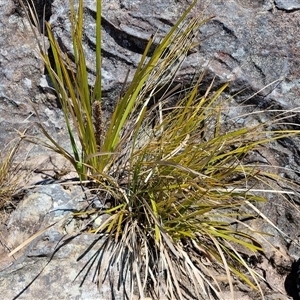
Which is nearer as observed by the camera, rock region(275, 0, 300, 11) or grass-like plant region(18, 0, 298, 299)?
grass-like plant region(18, 0, 298, 299)

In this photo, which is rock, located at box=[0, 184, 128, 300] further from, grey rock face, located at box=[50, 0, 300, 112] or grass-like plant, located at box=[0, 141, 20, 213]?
grey rock face, located at box=[50, 0, 300, 112]

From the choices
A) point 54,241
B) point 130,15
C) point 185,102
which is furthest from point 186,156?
point 130,15

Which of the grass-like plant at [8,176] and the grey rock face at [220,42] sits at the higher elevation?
the grey rock face at [220,42]

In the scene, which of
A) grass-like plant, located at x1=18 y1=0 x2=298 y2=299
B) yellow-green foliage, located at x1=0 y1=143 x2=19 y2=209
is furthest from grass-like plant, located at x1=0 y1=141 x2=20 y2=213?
grass-like plant, located at x1=18 y1=0 x2=298 y2=299

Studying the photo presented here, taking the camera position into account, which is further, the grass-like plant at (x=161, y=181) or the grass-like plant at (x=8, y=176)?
the grass-like plant at (x=8, y=176)

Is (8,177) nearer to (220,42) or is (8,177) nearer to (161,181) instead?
(161,181)

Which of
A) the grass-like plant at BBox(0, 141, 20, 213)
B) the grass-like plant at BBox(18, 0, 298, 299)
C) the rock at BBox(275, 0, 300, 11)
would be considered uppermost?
the rock at BBox(275, 0, 300, 11)

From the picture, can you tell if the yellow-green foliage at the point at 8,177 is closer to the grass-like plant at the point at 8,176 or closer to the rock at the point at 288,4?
the grass-like plant at the point at 8,176

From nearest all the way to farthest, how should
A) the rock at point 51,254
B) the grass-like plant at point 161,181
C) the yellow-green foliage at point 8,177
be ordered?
the rock at point 51,254
the grass-like plant at point 161,181
the yellow-green foliage at point 8,177

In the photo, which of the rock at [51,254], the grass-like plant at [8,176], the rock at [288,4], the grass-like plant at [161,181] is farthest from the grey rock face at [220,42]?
the rock at [51,254]
